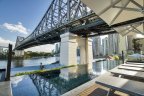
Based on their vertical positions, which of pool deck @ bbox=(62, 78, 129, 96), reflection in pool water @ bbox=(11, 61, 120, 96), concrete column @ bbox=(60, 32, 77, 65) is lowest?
reflection in pool water @ bbox=(11, 61, 120, 96)

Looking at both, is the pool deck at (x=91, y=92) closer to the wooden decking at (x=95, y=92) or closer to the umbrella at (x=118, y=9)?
the wooden decking at (x=95, y=92)

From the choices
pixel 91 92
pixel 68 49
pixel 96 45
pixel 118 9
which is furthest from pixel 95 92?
pixel 96 45

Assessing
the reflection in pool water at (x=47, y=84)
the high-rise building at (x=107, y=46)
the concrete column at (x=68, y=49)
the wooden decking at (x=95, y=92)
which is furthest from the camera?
the high-rise building at (x=107, y=46)

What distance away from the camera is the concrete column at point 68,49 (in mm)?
10753

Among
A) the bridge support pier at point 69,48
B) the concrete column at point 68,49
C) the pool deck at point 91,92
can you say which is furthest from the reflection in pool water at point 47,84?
the pool deck at point 91,92

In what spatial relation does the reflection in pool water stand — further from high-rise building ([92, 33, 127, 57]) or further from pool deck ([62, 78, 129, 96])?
high-rise building ([92, 33, 127, 57])

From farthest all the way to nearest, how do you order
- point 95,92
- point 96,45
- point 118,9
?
point 96,45, point 118,9, point 95,92

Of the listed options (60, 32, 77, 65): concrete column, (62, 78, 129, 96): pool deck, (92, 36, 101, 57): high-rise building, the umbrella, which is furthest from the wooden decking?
(92, 36, 101, 57): high-rise building

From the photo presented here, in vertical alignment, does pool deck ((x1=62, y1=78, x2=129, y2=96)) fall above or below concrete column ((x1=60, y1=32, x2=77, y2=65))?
below

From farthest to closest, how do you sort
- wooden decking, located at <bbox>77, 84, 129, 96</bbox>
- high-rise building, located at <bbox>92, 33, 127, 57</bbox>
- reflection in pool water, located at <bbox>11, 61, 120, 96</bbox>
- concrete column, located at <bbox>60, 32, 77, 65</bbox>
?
high-rise building, located at <bbox>92, 33, 127, 57</bbox>, concrete column, located at <bbox>60, 32, 77, 65</bbox>, reflection in pool water, located at <bbox>11, 61, 120, 96</bbox>, wooden decking, located at <bbox>77, 84, 129, 96</bbox>

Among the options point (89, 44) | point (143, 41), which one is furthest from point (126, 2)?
point (143, 41)

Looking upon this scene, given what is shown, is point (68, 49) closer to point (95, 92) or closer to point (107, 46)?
point (95, 92)

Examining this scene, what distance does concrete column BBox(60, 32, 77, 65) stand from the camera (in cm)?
1075

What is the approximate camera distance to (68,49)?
10703mm
